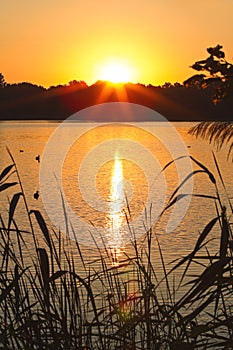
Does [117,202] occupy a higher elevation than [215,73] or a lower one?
lower

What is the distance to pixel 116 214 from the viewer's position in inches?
842

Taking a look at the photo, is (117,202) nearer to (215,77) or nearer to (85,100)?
(215,77)

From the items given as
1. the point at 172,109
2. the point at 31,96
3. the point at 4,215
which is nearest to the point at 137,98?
the point at 172,109

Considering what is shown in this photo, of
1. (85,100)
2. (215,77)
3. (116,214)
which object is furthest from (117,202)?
(85,100)

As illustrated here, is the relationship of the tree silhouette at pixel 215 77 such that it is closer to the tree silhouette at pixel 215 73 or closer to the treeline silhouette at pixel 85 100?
the tree silhouette at pixel 215 73

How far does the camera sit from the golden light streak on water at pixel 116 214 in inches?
561

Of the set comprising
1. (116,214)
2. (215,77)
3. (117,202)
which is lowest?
(117,202)

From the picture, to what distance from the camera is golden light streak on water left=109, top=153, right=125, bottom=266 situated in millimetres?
14259

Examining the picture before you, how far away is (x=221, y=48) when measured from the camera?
2.88 meters

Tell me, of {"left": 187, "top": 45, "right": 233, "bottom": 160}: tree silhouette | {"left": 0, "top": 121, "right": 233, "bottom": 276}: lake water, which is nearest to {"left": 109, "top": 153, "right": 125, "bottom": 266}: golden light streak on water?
{"left": 0, "top": 121, "right": 233, "bottom": 276}: lake water

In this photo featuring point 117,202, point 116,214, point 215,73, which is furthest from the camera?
point 117,202

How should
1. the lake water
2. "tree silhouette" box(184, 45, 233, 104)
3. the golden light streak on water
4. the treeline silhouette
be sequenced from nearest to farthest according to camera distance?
"tree silhouette" box(184, 45, 233, 104) < the golden light streak on water < the lake water < the treeline silhouette

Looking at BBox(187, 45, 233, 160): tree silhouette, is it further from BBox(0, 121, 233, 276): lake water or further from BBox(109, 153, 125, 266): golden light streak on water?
BBox(109, 153, 125, 266): golden light streak on water

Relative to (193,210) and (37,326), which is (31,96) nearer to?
(193,210)
